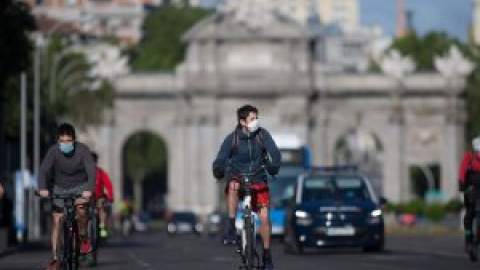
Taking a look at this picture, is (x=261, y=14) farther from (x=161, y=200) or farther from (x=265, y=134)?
(x=265, y=134)

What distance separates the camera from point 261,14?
14612cm

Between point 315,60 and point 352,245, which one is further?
point 315,60

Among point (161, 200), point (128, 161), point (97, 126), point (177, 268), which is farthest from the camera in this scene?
point (161, 200)

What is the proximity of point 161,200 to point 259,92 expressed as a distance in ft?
142

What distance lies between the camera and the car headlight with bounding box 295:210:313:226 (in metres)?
49.5

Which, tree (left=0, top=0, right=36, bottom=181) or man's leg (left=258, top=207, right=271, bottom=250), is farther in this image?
tree (left=0, top=0, right=36, bottom=181)

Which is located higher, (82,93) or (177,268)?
(82,93)

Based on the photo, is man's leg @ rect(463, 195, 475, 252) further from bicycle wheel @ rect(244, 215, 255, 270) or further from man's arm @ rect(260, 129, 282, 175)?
bicycle wheel @ rect(244, 215, 255, 270)

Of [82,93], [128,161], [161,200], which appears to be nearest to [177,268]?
[82,93]

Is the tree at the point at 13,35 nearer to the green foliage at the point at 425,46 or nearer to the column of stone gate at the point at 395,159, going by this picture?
the column of stone gate at the point at 395,159

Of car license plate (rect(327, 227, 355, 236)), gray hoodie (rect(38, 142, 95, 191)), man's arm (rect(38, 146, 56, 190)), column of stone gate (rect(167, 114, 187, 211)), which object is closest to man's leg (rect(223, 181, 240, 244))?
gray hoodie (rect(38, 142, 95, 191))

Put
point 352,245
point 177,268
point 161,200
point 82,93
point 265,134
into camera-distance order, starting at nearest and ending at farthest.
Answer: point 265,134 < point 177,268 < point 352,245 < point 82,93 < point 161,200

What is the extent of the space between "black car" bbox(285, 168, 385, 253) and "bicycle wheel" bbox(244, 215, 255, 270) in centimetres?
1457

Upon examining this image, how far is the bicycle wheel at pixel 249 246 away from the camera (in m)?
34.1
